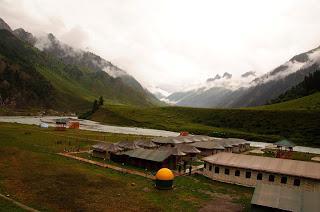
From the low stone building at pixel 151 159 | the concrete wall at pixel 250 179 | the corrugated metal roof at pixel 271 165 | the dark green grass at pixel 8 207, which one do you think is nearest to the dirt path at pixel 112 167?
the low stone building at pixel 151 159

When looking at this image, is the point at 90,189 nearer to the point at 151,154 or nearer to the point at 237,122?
the point at 151,154

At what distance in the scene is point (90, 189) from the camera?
40.3m

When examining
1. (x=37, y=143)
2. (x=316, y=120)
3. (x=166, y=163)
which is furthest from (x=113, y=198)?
(x=316, y=120)

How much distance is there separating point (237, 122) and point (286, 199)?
413ft

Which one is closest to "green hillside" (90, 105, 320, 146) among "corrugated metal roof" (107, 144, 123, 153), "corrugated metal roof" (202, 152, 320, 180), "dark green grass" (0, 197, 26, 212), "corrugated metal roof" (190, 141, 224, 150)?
"corrugated metal roof" (190, 141, 224, 150)

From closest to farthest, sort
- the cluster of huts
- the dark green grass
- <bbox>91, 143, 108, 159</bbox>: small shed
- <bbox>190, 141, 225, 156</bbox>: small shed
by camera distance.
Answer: the dark green grass < the cluster of huts < <bbox>91, 143, 108, 159</bbox>: small shed < <bbox>190, 141, 225, 156</bbox>: small shed

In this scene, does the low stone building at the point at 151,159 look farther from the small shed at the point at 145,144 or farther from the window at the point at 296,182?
the window at the point at 296,182

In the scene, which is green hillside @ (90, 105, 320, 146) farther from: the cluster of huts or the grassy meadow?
the grassy meadow

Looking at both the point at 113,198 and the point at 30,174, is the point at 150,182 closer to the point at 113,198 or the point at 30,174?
the point at 113,198

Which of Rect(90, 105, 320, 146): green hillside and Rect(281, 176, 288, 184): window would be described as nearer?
Rect(281, 176, 288, 184): window

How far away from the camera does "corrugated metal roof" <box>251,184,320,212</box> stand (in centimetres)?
3147

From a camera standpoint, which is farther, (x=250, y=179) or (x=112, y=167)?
(x=112, y=167)

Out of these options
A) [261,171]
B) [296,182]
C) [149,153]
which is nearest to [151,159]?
[149,153]

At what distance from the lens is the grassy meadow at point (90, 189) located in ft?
115
